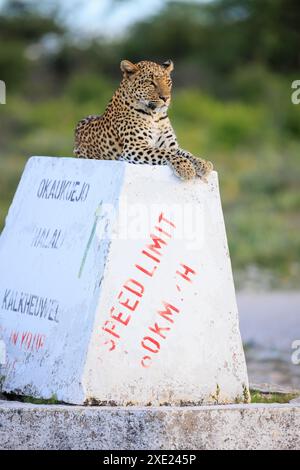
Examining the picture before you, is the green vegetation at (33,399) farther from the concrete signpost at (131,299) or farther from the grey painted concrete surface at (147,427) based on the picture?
the grey painted concrete surface at (147,427)

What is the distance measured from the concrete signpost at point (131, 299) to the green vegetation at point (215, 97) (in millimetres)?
9169

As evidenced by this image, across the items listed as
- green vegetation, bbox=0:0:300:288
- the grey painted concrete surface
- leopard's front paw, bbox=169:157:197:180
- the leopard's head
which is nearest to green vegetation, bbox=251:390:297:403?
the grey painted concrete surface

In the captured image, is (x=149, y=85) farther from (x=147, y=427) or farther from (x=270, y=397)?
(x=147, y=427)

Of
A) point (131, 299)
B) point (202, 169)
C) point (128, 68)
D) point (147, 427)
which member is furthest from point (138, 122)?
point (147, 427)

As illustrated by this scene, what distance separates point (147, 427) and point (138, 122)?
7.39ft

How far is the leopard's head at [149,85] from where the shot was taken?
908cm

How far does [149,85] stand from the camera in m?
9.12

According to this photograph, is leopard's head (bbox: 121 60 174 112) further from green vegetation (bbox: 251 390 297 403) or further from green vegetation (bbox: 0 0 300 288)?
green vegetation (bbox: 0 0 300 288)

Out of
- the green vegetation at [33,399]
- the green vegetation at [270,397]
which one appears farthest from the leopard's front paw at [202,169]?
the green vegetation at [33,399]

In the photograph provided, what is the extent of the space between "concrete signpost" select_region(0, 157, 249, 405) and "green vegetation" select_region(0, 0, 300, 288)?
917cm

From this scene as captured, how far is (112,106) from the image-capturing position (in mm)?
9422
